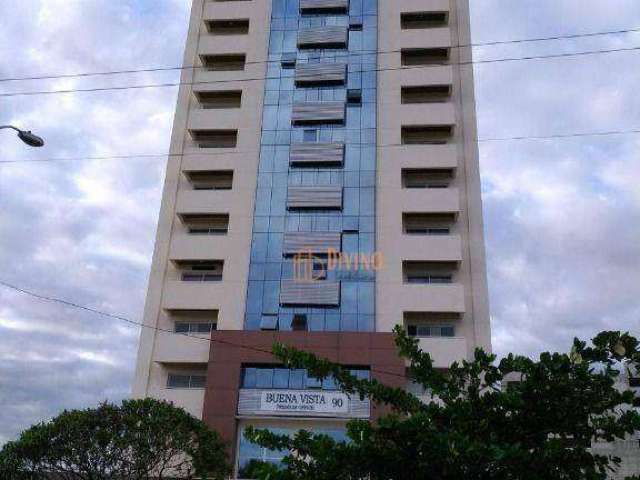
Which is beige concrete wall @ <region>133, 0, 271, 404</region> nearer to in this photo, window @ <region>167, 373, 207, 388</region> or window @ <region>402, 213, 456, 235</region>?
window @ <region>167, 373, 207, 388</region>

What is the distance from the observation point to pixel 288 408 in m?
30.1

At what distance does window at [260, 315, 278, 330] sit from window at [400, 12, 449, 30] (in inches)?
796

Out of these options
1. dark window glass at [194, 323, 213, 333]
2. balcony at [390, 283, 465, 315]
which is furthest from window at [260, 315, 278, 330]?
balcony at [390, 283, 465, 315]

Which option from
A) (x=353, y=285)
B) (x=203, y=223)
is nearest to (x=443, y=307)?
(x=353, y=285)

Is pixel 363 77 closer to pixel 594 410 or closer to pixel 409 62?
pixel 409 62

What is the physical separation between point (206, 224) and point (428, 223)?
497 inches

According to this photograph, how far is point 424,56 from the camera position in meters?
39.4

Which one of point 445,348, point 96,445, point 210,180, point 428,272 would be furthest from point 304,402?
point 210,180

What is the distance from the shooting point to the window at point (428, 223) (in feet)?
116

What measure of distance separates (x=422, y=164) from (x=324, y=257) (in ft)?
25.2

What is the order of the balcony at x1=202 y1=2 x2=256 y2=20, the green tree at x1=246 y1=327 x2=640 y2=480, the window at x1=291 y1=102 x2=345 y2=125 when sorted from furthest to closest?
A: 1. the balcony at x1=202 y1=2 x2=256 y2=20
2. the window at x1=291 y1=102 x2=345 y2=125
3. the green tree at x1=246 y1=327 x2=640 y2=480

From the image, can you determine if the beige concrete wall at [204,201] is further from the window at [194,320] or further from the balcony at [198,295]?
the window at [194,320]

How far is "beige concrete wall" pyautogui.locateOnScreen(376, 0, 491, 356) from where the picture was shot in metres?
32.3

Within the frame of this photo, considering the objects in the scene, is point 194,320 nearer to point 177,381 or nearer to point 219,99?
point 177,381
